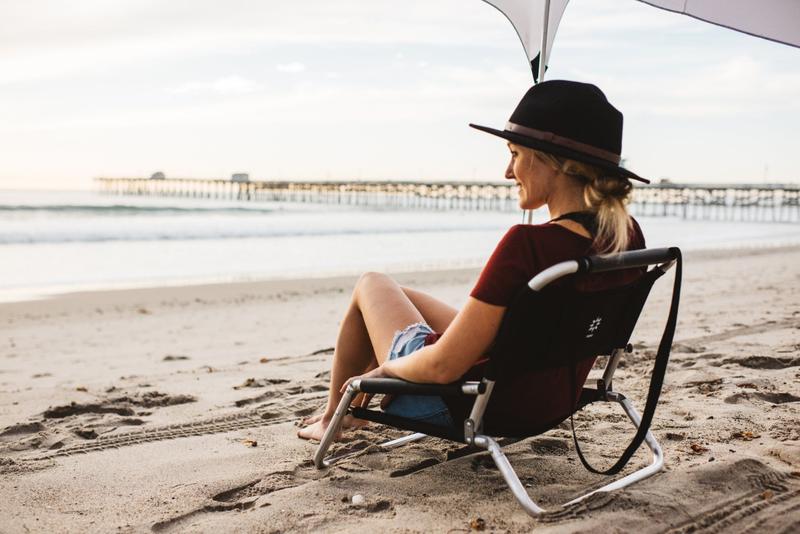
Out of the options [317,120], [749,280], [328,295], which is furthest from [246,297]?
[317,120]

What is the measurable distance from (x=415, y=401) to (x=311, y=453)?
1.94ft

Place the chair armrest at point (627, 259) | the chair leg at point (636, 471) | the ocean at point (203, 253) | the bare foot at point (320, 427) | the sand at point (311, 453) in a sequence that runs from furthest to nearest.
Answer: the ocean at point (203, 253) < the bare foot at point (320, 427) < the chair leg at point (636, 471) < the sand at point (311, 453) < the chair armrest at point (627, 259)

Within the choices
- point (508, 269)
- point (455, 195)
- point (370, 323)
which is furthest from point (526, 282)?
point (455, 195)

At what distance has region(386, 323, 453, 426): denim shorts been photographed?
2.20m

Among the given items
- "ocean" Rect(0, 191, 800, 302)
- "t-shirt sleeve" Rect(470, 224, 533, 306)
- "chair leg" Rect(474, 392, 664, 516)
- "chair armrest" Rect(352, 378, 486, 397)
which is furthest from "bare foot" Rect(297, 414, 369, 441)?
"ocean" Rect(0, 191, 800, 302)

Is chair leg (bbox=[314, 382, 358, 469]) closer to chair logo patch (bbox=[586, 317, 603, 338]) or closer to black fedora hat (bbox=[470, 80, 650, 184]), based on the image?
chair logo patch (bbox=[586, 317, 603, 338])

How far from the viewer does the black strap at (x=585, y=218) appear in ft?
6.18

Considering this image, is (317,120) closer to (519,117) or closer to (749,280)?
(749,280)

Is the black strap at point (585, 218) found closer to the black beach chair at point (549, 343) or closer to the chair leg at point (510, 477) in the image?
the black beach chair at point (549, 343)

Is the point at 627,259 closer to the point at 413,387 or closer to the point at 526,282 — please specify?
the point at 526,282

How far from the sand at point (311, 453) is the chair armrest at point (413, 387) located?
0.31m

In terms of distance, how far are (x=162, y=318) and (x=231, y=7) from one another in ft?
28.5

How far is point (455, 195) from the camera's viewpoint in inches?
2297

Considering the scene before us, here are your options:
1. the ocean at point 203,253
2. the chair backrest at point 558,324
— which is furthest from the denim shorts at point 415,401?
the ocean at point 203,253
